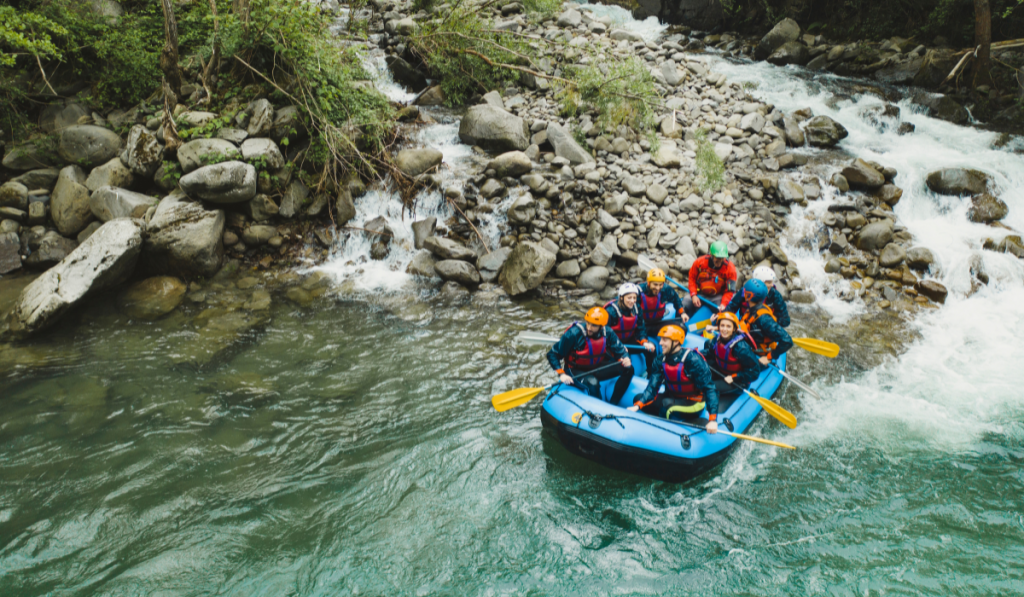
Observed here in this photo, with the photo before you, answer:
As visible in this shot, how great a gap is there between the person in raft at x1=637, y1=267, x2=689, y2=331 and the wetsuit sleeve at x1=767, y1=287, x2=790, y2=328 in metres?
0.89

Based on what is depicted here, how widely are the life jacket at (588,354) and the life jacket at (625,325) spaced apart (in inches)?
20.5

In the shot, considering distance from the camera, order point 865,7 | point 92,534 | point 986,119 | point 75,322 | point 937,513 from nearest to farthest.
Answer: point 92,534 < point 937,513 < point 75,322 < point 986,119 < point 865,7

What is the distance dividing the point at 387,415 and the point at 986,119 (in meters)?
12.4

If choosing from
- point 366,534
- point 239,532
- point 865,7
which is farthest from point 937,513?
point 865,7

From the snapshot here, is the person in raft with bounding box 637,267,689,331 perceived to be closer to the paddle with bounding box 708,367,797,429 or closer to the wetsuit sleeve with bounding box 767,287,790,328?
the wetsuit sleeve with bounding box 767,287,790,328

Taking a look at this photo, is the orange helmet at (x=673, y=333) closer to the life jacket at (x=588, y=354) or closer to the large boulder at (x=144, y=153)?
the life jacket at (x=588, y=354)

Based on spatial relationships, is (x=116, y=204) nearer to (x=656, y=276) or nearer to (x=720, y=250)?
(x=656, y=276)

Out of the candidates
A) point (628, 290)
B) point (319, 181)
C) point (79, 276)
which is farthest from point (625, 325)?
point (79, 276)

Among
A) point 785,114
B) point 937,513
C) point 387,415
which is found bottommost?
point 937,513

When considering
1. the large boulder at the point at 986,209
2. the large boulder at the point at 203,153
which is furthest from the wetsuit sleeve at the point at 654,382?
the large boulder at the point at 986,209

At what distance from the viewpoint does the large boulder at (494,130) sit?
9055mm

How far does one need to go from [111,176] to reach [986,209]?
13387 mm

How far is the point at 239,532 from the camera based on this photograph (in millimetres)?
3832

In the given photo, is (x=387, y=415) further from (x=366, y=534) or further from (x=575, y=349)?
(x=575, y=349)
